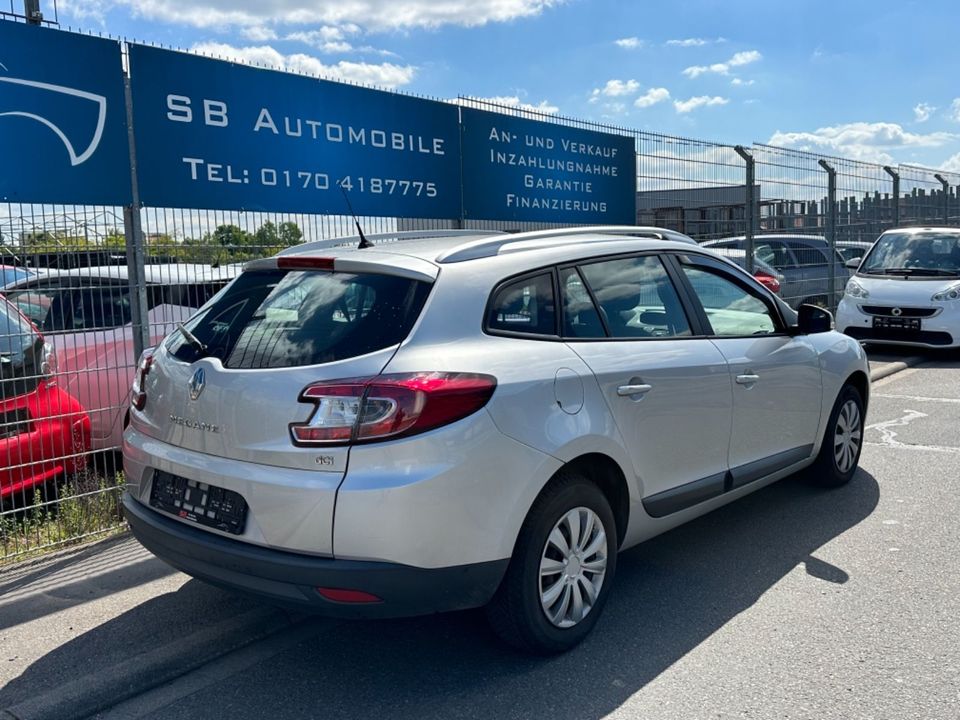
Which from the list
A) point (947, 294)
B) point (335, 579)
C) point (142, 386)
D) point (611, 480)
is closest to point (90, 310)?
point (142, 386)

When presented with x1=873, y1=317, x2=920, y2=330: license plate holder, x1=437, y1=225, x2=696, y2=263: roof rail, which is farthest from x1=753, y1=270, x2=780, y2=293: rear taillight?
x1=437, y1=225, x2=696, y2=263: roof rail

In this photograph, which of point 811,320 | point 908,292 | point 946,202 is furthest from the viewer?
point 946,202

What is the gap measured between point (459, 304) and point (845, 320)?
970cm

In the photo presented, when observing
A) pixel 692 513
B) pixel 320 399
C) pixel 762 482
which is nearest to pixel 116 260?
pixel 320 399

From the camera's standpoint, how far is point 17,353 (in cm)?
490

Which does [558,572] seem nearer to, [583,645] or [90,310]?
[583,645]

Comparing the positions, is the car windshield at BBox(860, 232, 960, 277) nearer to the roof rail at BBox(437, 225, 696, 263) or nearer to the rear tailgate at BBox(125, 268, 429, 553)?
the roof rail at BBox(437, 225, 696, 263)

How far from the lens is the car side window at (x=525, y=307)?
136 inches

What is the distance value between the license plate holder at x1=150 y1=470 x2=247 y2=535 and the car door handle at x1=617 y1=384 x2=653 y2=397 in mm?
1559

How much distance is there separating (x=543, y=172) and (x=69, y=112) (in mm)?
4875

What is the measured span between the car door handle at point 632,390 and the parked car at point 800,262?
25.9ft

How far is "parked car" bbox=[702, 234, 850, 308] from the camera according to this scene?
476 inches

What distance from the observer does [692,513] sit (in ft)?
14.0

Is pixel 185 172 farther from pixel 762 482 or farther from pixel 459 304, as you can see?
pixel 762 482
